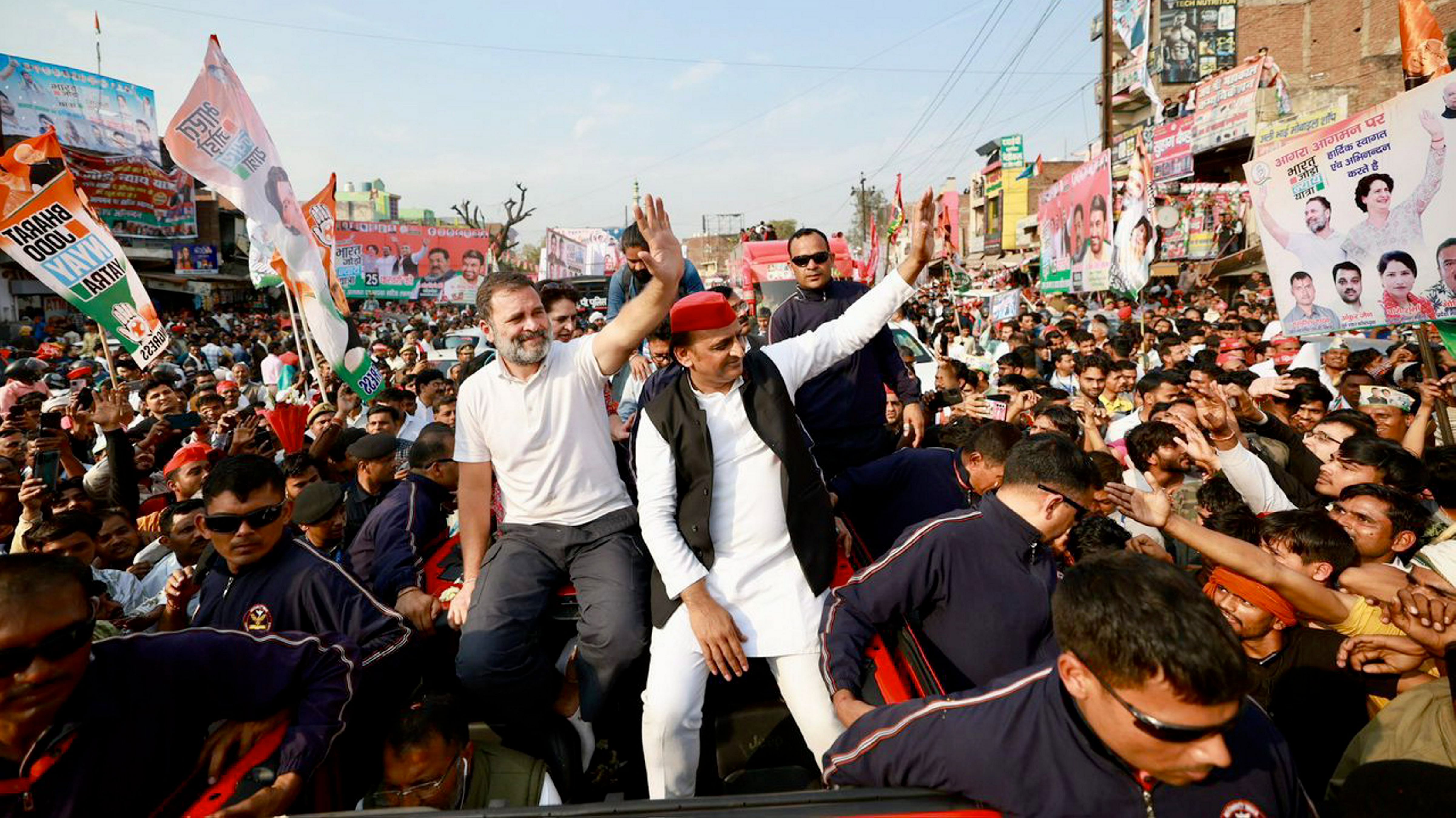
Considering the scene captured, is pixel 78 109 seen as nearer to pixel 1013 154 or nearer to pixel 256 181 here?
pixel 256 181

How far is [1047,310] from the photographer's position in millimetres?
20047

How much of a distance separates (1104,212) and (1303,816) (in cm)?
1013

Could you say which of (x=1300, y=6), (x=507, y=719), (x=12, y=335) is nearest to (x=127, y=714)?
(x=507, y=719)

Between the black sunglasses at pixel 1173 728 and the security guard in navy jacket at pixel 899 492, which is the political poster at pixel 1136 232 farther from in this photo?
the black sunglasses at pixel 1173 728

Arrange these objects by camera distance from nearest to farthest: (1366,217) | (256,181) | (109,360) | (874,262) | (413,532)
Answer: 1. (413,532)
2. (1366,217)
3. (109,360)
4. (256,181)
5. (874,262)

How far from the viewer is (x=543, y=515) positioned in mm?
3018

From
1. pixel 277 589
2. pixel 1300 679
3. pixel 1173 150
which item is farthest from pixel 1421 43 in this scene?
pixel 1173 150

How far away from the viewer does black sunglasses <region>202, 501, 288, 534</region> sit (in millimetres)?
2592

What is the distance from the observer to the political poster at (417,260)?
27094 millimetres

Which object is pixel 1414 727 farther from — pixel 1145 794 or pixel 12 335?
pixel 12 335

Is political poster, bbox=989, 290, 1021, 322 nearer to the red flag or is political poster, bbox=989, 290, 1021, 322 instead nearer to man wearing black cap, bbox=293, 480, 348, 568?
the red flag

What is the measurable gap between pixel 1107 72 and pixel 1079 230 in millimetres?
9857

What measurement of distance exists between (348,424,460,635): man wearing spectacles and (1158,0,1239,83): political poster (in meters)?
37.3

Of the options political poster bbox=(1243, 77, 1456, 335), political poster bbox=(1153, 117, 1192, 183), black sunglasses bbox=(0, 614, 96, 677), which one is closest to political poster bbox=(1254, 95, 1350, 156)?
political poster bbox=(1153, 117, 1192, 183)
